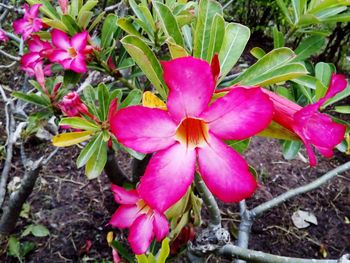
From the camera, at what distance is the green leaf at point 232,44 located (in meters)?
0.65

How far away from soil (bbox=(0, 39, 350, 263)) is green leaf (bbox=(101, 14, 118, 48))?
0.96 m

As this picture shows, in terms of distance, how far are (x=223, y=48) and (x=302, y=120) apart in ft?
0.65

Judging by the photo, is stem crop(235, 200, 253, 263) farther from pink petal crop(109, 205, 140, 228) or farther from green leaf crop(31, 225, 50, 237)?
green leaf crop(31, 225, 50, 237)

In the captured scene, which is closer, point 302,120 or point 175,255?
point 302,120

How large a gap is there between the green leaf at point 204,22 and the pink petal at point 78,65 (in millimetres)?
384

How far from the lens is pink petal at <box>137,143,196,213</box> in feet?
1.47

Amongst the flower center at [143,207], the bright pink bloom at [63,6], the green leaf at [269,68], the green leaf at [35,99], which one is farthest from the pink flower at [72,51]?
the green leaf at [269,68]

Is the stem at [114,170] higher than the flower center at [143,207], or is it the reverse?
the flower center at [143,207]

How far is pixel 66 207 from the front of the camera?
6.27 ft

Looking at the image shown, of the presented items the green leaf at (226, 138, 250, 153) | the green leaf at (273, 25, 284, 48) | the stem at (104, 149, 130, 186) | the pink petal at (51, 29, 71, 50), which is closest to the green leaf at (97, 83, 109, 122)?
the pink petal at (51, 29, 71, 50)

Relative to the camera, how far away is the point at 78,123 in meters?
0.86

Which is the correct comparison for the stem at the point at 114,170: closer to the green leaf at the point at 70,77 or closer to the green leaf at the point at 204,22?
the green leaf at the point at 70,77

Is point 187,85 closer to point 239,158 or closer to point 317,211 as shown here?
point 239,158

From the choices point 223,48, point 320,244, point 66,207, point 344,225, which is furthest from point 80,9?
point 344,225
